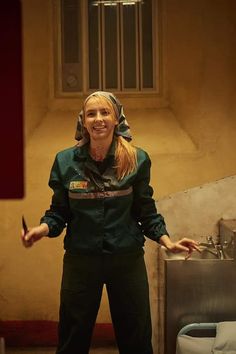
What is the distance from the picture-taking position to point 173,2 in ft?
8.24

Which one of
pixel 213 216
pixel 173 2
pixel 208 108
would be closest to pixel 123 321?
pixel 213 216

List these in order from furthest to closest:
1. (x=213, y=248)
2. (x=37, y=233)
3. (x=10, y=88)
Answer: (x=213, y=248) < (x=37, y=233) < (x=10, y=88)

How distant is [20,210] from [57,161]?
1.09 metres

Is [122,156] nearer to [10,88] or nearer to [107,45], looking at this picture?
[10,88]

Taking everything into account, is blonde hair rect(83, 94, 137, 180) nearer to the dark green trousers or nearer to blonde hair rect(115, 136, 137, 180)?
blonde hair rect(115, 136, 137, 180)

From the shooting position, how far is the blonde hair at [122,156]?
1504 mm

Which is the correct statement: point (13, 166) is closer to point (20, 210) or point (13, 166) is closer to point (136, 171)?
point (136, 171)

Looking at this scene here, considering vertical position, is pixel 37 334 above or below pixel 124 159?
below

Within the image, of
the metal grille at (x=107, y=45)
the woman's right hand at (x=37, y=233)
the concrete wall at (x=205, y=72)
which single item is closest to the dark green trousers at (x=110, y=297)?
the woman's right hand at (x=37, y=233)

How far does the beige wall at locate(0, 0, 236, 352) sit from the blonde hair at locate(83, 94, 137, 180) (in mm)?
1014

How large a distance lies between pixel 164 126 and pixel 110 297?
50.4 inches

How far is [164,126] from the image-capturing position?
259 cm

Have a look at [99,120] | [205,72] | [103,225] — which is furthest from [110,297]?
[205,72]

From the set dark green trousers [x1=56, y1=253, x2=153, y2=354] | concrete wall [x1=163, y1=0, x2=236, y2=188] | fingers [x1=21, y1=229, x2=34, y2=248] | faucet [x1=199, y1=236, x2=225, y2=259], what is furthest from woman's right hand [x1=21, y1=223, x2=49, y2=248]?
concrete wall [x1=163, y1=0, x2=236, y2=188]
